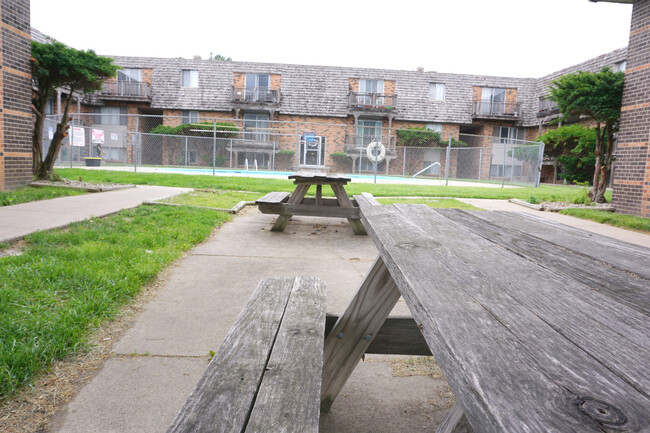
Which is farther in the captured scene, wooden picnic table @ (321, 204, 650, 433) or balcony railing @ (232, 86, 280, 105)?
balcony railing @ (232, 86, 280, 105)

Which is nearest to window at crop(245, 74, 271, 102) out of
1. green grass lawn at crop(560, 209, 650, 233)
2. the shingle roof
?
the shingle roof

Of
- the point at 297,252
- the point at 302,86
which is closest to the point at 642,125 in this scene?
the point at 297,252

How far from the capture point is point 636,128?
8.64 m

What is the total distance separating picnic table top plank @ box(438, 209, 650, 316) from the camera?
1.09 metres

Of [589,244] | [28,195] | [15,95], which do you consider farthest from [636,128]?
[15,95]

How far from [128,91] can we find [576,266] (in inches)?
1229

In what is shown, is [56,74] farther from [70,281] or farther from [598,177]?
[598,177]

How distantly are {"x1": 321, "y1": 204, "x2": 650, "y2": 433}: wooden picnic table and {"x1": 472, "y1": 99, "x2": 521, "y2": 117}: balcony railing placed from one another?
2951 cm

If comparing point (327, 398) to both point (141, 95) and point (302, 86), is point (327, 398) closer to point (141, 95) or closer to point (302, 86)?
point (302, 86)

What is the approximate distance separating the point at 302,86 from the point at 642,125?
22.6 m

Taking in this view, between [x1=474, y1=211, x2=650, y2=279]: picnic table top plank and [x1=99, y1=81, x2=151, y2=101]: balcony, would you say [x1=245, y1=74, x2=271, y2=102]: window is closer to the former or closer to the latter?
[x1=99, y1=81, x2=151, y2=101]: balcony

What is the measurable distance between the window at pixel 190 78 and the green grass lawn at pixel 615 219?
25643 mm

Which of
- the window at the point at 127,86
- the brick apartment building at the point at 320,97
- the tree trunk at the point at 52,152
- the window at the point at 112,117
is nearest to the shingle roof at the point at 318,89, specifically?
the brick apartment building at the point at 320,97

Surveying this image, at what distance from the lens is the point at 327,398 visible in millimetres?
1920
